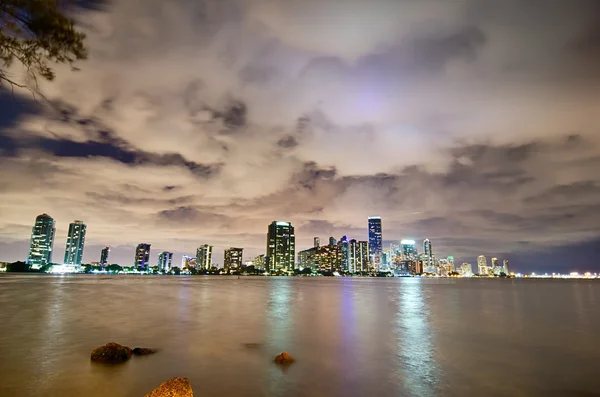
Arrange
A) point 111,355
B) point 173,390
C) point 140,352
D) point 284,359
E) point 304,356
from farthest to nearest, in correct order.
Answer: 1. point 304,356
2. point 140,352
3. point 284,359
4. point 111,355
5. point 173,390

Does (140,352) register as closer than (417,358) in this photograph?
Yes

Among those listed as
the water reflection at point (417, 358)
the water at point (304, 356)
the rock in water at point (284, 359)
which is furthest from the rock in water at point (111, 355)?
the water reflection at point (417, 358)

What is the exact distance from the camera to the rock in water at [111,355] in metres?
16.7

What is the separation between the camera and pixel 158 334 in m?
25.7

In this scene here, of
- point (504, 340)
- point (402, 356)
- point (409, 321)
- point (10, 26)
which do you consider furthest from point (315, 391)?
point (409, 321)

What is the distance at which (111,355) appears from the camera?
Result: 16.8 m

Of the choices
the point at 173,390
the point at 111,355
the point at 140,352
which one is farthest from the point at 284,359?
the point at 173,390

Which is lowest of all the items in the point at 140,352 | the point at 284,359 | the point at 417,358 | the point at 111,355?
the point at 417,358

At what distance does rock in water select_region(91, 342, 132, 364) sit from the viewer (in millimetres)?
16717

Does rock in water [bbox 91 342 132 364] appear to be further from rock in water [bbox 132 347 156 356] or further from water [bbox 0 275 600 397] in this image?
rock in water [bbox 132 347 156 356]

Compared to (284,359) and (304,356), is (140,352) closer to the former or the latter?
(284,359)

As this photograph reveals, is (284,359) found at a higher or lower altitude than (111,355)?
lower

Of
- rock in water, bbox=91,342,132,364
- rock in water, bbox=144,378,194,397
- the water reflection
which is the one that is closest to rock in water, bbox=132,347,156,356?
rock in water, bbox=91,342,132,364

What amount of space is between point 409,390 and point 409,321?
22.7 m
